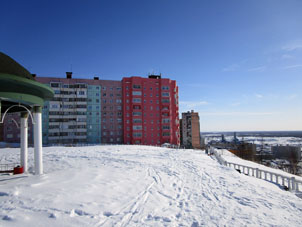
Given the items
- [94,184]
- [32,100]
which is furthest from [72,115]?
[94,184]

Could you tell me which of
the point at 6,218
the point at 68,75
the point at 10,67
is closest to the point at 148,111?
the point at 68,75

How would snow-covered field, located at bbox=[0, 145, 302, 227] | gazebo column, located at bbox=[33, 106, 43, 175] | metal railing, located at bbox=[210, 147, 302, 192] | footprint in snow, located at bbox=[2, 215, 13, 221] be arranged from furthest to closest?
gazebo column, located at bbox=[33, 106, 43, 175]
metal railing, located at bbox=[210, 147, 302, 192]
snow-covered field, located at bbox=[0, 145, 302, 227]
footprint in snow, located at bbox=[2, 215, 13, 221]

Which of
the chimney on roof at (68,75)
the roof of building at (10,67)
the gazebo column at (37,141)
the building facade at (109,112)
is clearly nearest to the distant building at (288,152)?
the building facade at (109,112)

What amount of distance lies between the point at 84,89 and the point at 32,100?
38106mm

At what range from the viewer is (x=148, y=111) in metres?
46.8

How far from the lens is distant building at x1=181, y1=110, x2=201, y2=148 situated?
232 feet

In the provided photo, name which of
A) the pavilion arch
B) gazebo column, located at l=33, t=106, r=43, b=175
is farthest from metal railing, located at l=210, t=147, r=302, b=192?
the pavilion arch

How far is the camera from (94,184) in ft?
27.3

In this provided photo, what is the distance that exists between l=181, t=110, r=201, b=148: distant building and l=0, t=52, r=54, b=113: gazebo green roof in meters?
64.5

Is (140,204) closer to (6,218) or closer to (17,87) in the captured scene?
(6,218)

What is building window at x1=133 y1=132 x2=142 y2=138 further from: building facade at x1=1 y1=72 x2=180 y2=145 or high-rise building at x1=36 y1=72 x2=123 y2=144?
high-rise building at x1=36 y1=72 x2=123 y2=144

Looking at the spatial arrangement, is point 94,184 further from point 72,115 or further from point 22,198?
point 72,115

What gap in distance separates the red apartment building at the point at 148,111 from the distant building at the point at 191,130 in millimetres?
25012

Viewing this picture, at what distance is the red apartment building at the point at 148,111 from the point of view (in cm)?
4528
